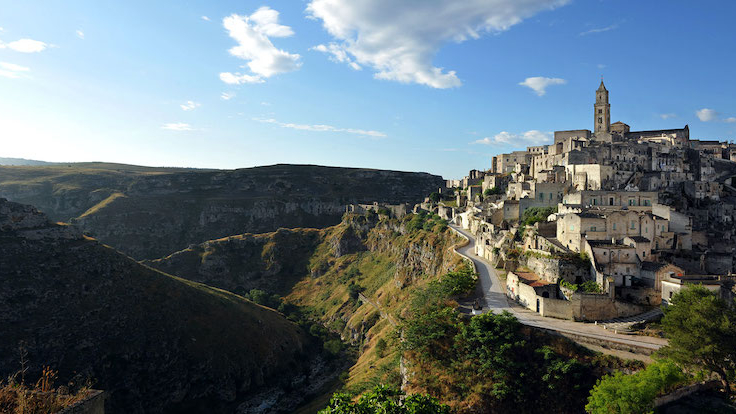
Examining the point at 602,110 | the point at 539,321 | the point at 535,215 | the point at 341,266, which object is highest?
the point at 602,110

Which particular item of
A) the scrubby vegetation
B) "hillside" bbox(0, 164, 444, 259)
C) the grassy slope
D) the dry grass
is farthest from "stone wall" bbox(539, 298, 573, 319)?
"hillside" bbox(0, 164, 444, 259)

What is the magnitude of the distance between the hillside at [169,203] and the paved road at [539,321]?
123730mm

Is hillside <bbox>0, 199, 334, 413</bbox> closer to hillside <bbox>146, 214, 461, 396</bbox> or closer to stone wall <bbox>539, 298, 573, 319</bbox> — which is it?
hillside <bbox>146, 214, 461, 396</bbox>

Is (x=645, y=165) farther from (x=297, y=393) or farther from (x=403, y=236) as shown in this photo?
(x=297, y=393)

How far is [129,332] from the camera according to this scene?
212ft

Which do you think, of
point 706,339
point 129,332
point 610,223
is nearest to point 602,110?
point 610,223

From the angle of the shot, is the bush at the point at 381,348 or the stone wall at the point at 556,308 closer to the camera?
the stone wall at the point at 556,308

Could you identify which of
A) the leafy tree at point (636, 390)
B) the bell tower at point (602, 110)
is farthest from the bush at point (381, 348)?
the bell tower at point (602, 110)

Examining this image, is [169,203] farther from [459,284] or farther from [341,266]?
[459,284]

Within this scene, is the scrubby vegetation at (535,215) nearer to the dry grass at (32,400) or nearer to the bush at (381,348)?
the bush at (381,348)

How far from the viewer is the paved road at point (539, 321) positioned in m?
32.6

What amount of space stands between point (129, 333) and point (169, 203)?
363 feet

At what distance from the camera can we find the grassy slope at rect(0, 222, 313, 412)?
192 feet

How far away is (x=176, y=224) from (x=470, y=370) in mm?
146180
